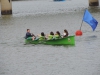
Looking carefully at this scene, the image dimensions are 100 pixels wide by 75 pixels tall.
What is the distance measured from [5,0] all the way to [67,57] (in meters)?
47.3

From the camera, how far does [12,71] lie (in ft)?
122

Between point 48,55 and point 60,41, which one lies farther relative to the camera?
point 60,41

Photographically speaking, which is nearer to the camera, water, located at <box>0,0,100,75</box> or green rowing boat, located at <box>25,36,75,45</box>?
water, located at <box>0,0,100,75</box>

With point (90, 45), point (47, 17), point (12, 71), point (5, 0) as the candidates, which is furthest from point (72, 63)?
point (5, 0)

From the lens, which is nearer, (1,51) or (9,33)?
(1,51)

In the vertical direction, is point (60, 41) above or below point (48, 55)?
below

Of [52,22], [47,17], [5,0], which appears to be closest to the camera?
[52,22]

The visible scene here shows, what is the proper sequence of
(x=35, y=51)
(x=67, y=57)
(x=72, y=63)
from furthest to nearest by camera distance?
1. (x=35, y=51)
2. (x=67, y=57)
3. (x=72, y=63)

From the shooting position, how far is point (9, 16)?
8512 centimetres

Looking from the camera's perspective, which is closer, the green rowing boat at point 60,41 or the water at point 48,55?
the water at point 48,55

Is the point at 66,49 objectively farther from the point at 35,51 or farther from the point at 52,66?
the point at 52,66

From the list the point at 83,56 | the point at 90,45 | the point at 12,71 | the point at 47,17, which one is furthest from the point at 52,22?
the point at 12,71

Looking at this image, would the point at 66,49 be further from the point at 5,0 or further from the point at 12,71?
the point at 5,0

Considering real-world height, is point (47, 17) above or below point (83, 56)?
below
